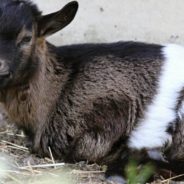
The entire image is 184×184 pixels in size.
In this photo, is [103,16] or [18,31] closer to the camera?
[18,31]

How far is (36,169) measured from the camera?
3725 mm

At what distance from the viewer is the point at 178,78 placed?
153 inches

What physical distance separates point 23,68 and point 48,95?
1.05 ft

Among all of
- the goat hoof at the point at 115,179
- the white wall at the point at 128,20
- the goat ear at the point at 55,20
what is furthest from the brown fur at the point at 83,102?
the white wall at the point at 128,20

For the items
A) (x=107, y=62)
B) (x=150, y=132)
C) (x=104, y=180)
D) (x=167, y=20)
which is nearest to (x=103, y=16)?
(x=167, y=20)

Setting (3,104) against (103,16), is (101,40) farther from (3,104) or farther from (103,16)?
(3,104)

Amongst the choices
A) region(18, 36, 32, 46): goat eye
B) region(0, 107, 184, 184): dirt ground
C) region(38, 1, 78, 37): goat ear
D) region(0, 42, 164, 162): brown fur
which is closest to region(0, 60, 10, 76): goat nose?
region(18, 36, 32, 46): goat eye

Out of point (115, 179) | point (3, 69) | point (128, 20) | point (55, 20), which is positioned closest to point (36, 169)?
point (115, 179)

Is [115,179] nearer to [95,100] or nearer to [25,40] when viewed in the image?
[95,100]

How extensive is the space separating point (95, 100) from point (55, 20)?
590 millimetres

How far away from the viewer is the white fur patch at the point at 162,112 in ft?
12.6

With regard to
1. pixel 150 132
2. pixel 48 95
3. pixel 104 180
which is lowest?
pixel 104 180

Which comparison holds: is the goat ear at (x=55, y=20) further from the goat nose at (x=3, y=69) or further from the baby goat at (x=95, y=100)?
the goat nose at (x=3, y=69)

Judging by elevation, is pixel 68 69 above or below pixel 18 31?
below
